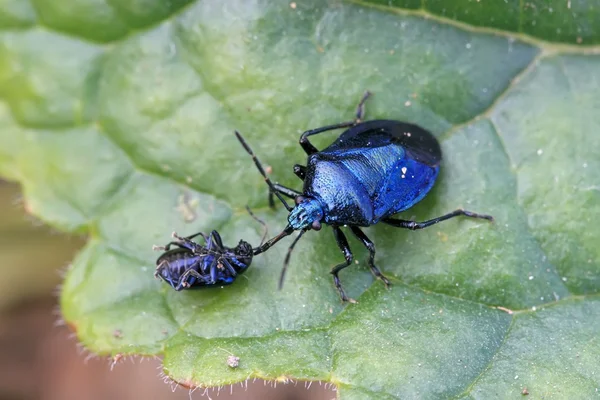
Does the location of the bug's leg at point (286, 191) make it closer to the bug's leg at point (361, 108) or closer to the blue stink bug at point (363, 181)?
the blue stink bug at point (363, 181)

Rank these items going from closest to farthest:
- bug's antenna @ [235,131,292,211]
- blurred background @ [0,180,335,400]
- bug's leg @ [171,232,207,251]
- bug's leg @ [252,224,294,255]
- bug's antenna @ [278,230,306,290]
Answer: bug's antenna @ [278,230,306,290]
bug's leg @ [252,224,294,255]
bug's antenna @ [235,131,292,211]
bug's leg @ [171,232,207,251]
blurred background @ [0,180,335,400]

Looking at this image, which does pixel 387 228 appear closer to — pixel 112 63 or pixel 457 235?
pixel 457 235

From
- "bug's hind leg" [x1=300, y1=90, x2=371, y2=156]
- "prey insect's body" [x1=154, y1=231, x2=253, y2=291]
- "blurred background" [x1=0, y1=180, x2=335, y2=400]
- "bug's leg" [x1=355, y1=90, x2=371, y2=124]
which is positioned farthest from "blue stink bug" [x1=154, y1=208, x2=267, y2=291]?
"blurred background" [x1=0, y1=180, x2=335, y2=400]

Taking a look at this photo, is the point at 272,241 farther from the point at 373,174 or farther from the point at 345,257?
the point at 373,174

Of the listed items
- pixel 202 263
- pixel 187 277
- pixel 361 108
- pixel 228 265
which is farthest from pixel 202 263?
pixel 361 108

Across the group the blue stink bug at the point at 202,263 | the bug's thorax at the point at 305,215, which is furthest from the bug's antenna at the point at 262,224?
the bug's thorax at the point at 305,215

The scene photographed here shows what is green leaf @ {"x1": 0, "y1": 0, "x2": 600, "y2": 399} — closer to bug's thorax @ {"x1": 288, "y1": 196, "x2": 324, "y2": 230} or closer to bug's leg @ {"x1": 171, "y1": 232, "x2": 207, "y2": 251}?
bug's leg @ {"x1": 171, "y1": 232, "x2": 207, "y2": 251}

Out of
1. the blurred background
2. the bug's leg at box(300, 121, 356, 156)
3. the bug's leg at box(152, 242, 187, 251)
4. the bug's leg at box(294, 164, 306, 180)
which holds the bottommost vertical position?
the blurred background
